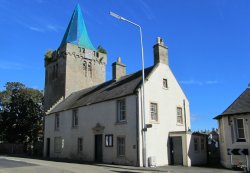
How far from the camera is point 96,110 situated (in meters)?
29.3

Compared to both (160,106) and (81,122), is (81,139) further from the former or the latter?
(160,106)

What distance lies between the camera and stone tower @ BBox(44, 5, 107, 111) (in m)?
44.0

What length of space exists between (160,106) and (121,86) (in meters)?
4.33

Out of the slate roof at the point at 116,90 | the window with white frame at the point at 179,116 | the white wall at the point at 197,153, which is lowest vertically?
the white wall at the point at 197,153

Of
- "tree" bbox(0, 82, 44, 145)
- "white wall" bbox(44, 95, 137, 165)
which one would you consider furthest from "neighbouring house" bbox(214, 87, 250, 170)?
"tree" bbox(0, 82, 44, 145)

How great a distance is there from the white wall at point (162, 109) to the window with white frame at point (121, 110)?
6.72ft

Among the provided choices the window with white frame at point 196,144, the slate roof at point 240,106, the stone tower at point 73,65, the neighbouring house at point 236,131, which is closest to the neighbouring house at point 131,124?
the window with white frame at point 196,144

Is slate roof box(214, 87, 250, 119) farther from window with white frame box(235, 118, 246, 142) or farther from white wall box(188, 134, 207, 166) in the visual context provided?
white wall box(188, 134, 207, 166)

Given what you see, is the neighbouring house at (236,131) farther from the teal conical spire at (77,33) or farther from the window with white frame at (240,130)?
the teal conical spire at (77,33)

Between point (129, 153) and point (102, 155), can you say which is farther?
point (102, 155)

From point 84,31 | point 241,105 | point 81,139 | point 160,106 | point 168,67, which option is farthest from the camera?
point 84,31

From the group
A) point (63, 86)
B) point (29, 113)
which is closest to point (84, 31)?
point (63, 86)

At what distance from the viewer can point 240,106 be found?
864 inches

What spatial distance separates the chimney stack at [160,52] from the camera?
28.4 m
